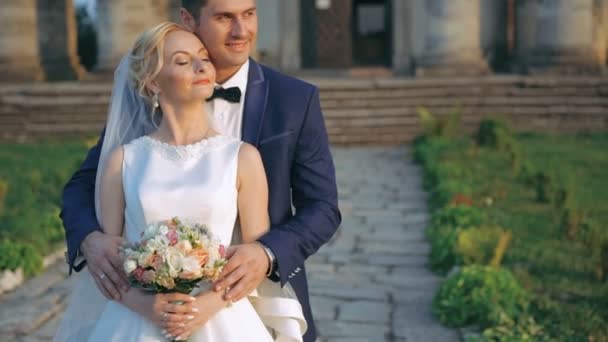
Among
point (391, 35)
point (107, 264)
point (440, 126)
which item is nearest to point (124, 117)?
point (107, 264)

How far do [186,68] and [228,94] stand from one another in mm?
304

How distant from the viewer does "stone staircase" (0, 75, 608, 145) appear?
1574 cm

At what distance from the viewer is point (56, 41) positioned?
67.4 feet

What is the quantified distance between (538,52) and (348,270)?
12.1 m

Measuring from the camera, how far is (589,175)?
1107 centimetres

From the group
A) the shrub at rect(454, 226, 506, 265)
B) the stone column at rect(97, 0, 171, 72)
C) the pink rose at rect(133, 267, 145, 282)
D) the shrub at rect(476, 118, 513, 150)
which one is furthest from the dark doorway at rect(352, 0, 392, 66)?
the pink rose at rect(133, 267, 145, 282)

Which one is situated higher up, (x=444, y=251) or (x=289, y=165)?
(x=289, y=165)

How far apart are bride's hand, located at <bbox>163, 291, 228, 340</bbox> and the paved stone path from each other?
2.53 metres

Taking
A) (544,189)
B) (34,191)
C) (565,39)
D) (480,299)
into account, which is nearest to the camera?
(480,299)

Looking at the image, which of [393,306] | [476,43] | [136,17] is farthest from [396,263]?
[136,17]

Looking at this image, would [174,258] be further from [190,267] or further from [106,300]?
[106,300]

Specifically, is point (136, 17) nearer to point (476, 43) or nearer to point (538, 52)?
point (476, 43)

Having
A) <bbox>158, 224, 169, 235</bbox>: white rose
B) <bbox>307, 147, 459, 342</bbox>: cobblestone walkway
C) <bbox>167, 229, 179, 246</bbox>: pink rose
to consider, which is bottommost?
<bbox>307, 147, 459, 342</bbox>: cobblestone walkway

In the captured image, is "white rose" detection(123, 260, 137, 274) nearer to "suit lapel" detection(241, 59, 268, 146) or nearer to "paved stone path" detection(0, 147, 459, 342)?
"suit lapel" detection(241, 59, 268, 146)
